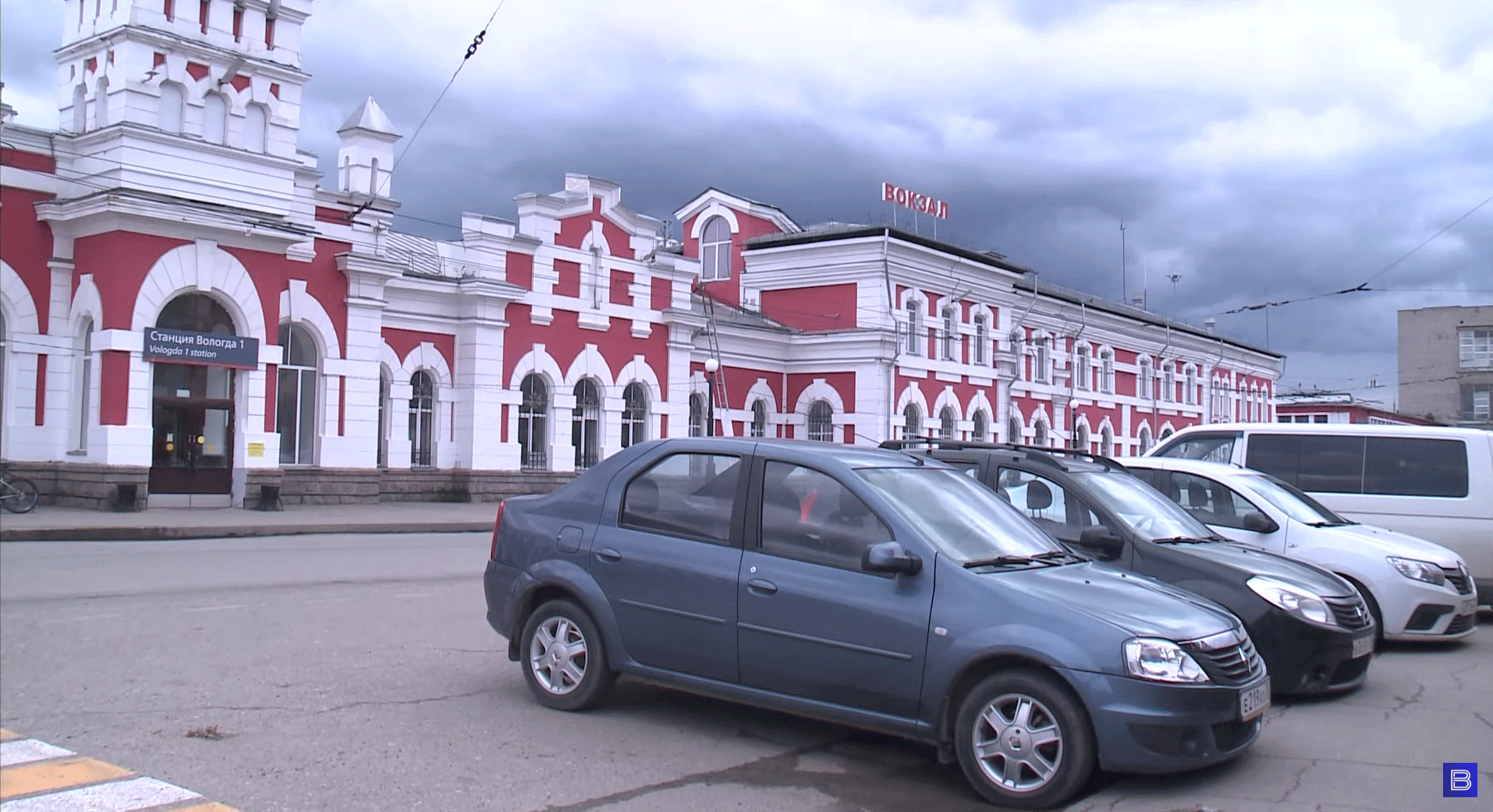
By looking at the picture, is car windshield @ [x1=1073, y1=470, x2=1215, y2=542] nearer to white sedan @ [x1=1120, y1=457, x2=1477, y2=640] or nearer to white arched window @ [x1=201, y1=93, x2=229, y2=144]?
white sedan @ [x1=1120, y1=457, x2=1477, y2=640]

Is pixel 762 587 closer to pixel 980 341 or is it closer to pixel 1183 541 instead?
pixel 1183 541

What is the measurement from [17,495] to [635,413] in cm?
1704

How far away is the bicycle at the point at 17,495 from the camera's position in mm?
21734

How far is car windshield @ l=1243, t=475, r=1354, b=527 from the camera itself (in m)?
10.9

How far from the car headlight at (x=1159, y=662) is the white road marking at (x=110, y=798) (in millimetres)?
4296

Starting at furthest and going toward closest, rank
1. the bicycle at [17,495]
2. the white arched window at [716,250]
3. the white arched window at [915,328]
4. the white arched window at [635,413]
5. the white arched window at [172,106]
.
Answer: the white arched window at [716,250], the white arched window at [915,328], the white arched window at [635,413], the white arched window at [172,106], the bicycle at [17,495]

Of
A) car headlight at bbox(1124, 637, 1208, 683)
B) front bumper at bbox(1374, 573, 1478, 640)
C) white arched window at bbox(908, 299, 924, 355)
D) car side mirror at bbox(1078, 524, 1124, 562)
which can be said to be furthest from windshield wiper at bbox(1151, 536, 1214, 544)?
white arched window at bbox(908, 299, 924, 355)

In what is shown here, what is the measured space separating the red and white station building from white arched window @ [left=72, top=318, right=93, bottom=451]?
0.14 ft

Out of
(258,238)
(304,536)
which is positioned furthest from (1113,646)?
(258,238)

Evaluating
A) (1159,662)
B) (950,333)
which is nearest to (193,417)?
(1159,662)

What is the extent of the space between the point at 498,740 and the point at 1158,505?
5414mm

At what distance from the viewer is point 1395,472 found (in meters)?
13.3

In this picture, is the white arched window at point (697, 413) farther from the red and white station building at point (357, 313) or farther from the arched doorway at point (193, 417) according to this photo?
the arched doorway at point (193, 417)

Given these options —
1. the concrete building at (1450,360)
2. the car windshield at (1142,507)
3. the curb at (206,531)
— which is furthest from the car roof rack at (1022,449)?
the concrete building at (1450,360)
